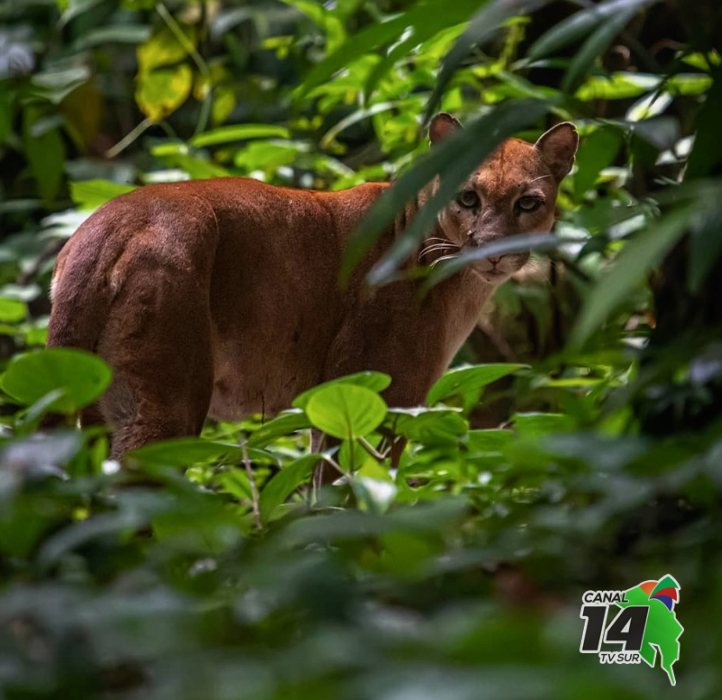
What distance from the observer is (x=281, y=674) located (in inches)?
40.3

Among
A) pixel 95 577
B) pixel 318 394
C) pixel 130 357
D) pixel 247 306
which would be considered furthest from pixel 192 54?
pixel 95 577

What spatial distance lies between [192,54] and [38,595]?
5431 millimetres

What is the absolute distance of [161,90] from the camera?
592 cm

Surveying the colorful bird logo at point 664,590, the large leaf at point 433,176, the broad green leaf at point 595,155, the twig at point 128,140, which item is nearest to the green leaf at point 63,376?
the large leaf at point 433,176

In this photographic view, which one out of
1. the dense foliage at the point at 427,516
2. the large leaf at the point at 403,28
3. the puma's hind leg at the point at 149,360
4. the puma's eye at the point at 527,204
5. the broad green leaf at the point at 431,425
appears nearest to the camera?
the dense foliage at the point at 427,516

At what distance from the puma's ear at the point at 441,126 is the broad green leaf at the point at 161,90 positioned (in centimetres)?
227

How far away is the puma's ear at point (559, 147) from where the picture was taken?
3.82 metres

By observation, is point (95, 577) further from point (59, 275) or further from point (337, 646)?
point (59, 275)

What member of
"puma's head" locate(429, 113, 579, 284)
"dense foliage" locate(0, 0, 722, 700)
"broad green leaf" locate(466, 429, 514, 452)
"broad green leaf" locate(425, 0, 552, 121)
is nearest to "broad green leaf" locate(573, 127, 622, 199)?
"dense foliage" locate(0, 0, 722, 700)

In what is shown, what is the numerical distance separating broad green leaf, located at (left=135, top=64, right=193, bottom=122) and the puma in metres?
2.22

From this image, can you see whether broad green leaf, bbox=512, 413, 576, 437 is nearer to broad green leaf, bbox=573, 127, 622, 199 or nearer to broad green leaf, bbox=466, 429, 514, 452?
broad green leaf, bbox=466, 429, 514, 452

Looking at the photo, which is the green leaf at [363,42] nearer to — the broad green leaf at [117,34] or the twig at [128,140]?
the twig at [128,140]

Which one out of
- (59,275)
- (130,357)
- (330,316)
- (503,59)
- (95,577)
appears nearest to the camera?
(95,577)

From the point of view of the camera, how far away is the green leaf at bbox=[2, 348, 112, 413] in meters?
1.55
